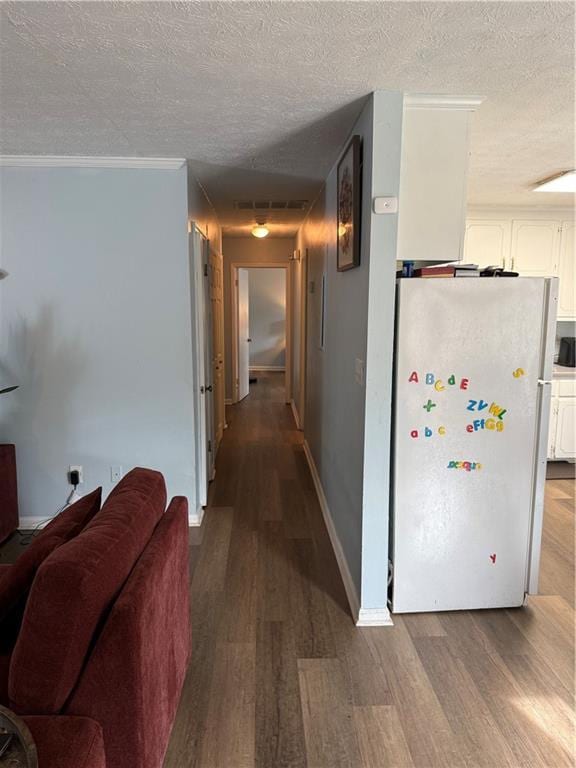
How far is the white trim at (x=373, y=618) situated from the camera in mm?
2248

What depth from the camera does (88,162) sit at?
2.87 meters

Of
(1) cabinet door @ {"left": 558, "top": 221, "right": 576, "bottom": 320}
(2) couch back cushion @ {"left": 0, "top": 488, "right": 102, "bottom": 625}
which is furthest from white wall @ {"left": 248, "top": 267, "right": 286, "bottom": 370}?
(2) couch back cushion @ {"left": 0, "top": 488, "right": 102, "bottom": 625}

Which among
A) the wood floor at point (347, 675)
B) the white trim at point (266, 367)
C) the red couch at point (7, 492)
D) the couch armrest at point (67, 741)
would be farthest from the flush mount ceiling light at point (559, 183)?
the white trim at point (266, 367)

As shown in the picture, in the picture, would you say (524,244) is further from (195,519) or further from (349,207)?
(195,519)

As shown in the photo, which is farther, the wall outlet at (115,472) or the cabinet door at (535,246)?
the cabinet door at (535,246)

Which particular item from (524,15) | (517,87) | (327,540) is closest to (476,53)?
(524,15)

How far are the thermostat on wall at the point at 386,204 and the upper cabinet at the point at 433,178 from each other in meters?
0.10

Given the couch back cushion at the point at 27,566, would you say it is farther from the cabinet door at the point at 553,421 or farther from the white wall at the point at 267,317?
the white wall at the point at 267,317

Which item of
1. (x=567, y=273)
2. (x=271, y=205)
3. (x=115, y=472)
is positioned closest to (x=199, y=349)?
(x=115, y=472)

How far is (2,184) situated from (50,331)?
927 millimetres

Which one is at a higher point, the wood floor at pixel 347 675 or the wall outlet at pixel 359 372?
the wall outlet at pixel 359 372

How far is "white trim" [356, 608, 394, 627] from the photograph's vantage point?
2.25m

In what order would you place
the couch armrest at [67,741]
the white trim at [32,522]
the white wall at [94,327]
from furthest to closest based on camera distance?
the white trim at [32,522], the white wall at [94,327], the couch armrest at [67,741]

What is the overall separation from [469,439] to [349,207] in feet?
4.22
